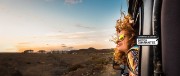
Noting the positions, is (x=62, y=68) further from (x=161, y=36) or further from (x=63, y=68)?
(x=161, y=36)

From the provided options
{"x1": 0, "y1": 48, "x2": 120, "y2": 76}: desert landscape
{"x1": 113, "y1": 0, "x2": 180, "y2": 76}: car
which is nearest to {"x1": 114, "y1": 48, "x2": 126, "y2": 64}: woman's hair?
{"x1": 113, "y1": 0, "x2": 180, "y2": 76}: car

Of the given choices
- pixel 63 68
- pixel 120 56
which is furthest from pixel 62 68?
pixel 120 56

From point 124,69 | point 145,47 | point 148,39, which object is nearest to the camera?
point 148,39

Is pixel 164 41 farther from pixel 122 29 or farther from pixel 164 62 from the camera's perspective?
pixel 122 29

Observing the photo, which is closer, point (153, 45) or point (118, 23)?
point (153, 45)

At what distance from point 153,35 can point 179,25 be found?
0.95ft

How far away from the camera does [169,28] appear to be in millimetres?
2695

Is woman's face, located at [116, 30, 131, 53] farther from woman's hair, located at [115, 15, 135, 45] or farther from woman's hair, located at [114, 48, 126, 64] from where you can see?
woman's hair, located at [114, 48, 126, 64]

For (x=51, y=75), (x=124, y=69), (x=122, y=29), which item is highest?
(x=122, y=29)

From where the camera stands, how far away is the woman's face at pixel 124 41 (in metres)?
4.02

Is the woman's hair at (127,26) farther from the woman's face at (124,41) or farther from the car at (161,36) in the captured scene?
the car at (161,36)

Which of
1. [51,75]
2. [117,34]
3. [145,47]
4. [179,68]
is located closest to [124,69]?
[117,34]

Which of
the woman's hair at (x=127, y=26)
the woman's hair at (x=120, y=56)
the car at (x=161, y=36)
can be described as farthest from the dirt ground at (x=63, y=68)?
the car at (x=161, y=36)

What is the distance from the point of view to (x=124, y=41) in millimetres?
4035
